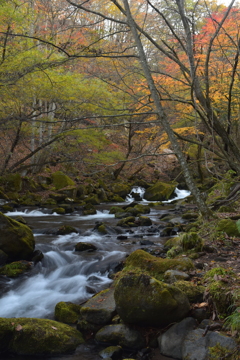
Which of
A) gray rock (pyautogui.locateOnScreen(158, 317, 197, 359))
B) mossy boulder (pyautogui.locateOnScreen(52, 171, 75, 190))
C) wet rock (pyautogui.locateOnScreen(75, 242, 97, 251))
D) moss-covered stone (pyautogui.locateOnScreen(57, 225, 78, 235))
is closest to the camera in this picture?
gray rock (pyautogui.locateOnScreen(158, 317, 197, 359))

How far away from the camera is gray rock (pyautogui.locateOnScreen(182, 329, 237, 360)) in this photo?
289 centimetres

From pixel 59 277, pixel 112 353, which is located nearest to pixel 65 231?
pixel 59 277

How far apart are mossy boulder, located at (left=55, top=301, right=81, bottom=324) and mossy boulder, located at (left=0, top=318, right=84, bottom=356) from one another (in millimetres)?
551

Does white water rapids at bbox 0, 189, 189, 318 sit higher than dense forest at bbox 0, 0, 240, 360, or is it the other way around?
dense forest at bbox 0, 0, 240, 360

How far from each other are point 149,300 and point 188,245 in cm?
261

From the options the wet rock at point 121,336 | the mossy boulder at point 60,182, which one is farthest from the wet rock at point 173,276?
the mossy boulder at point 60,182

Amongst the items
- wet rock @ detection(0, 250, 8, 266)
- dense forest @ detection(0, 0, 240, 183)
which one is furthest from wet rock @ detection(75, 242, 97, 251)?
dense forest @ detection(0, 0, 240, 183)

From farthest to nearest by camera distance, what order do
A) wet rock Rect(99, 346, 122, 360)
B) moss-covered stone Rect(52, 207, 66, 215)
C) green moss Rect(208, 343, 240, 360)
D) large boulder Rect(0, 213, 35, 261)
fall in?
moss-covered stone Rect(52, 207, 66, 215) < large boulder Rect(0, 213, 35, 261) < wet rock Rect(99, 346, 122, 360) < green moss Rect(208, 343, 240, 360)

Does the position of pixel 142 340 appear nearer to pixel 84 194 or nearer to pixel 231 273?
pixel 231 273

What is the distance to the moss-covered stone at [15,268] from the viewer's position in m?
6.02

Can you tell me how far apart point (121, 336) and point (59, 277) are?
3.20m

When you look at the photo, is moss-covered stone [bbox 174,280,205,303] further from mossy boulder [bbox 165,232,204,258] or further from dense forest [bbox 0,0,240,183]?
dense forest [bbox 0,0,240,183]

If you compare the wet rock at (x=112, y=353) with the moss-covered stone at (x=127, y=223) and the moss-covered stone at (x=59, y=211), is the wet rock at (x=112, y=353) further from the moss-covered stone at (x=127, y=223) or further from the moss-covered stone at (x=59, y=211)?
the moss-covered stone at (x=59, y=211)

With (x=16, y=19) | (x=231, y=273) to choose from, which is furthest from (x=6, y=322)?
(x=16, y=19)
